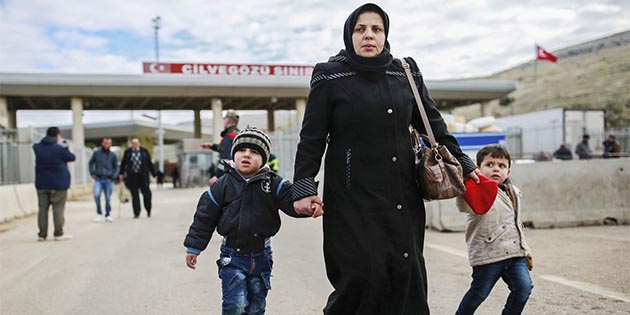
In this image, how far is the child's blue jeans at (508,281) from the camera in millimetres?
4082

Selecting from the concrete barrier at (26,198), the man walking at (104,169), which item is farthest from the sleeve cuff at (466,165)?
the concrete barrier at (26,198)

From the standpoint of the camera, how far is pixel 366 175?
3299 millimetres

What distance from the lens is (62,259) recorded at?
8383 millimetres

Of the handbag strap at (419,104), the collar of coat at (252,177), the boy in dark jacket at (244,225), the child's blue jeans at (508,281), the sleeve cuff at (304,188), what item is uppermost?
the handbag strap at (419,104)

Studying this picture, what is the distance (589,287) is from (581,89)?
255 feet

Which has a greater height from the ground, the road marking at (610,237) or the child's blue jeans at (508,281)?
the child's blue jeans at (508,281)

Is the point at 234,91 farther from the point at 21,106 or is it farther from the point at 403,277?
the point at 403,277

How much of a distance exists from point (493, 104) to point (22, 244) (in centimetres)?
8257

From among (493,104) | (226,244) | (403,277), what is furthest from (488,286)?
(493,104)

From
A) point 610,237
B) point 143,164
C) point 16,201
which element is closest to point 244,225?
point 610,237

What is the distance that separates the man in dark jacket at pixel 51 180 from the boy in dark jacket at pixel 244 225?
7.29m

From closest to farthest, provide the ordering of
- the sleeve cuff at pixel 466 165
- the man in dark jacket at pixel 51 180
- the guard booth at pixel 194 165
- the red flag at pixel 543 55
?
the sleeve cuff at pixel 466 165 < the man in dark jacket at pixel 51 180 < the guard booth at pixel 194 165 < the red flag at pixel 543 55

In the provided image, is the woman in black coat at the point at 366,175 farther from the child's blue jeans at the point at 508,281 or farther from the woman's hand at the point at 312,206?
the child's blue jeans at the point at 508,281

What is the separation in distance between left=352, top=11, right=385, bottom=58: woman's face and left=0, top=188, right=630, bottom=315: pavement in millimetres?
2561
